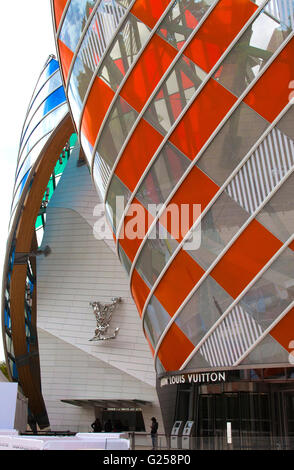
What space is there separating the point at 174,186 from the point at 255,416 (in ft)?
22.7

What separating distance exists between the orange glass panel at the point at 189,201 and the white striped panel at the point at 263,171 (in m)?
0.76

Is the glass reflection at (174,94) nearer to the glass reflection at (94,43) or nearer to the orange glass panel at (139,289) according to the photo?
the glass reflection at (94,43)

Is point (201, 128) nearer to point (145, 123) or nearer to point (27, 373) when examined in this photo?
point (145, 123)

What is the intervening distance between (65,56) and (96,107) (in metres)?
2.72

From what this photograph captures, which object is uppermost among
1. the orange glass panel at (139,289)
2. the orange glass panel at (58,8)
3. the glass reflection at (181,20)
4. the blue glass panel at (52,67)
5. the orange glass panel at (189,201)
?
the blue glass panel at (52,67)

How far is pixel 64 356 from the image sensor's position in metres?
29.9

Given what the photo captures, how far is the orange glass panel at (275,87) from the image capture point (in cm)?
1570

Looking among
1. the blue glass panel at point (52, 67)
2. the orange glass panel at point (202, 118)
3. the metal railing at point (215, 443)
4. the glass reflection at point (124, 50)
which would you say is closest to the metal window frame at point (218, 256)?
the orange glass panel at point (202, 118)

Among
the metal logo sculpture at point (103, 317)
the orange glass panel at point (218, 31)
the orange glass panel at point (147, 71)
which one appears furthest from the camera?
the metal logo sculpture at point (103, 317)

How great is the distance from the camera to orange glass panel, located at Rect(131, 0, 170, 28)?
57.4 feet

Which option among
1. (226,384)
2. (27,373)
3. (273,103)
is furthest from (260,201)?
(27,373)

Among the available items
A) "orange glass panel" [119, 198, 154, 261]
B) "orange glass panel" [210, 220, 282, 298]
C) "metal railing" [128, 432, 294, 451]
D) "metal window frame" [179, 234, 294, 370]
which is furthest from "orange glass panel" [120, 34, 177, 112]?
"metal railing" [128, 432, 294, 451]

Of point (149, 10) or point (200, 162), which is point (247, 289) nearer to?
point (200, 162)
